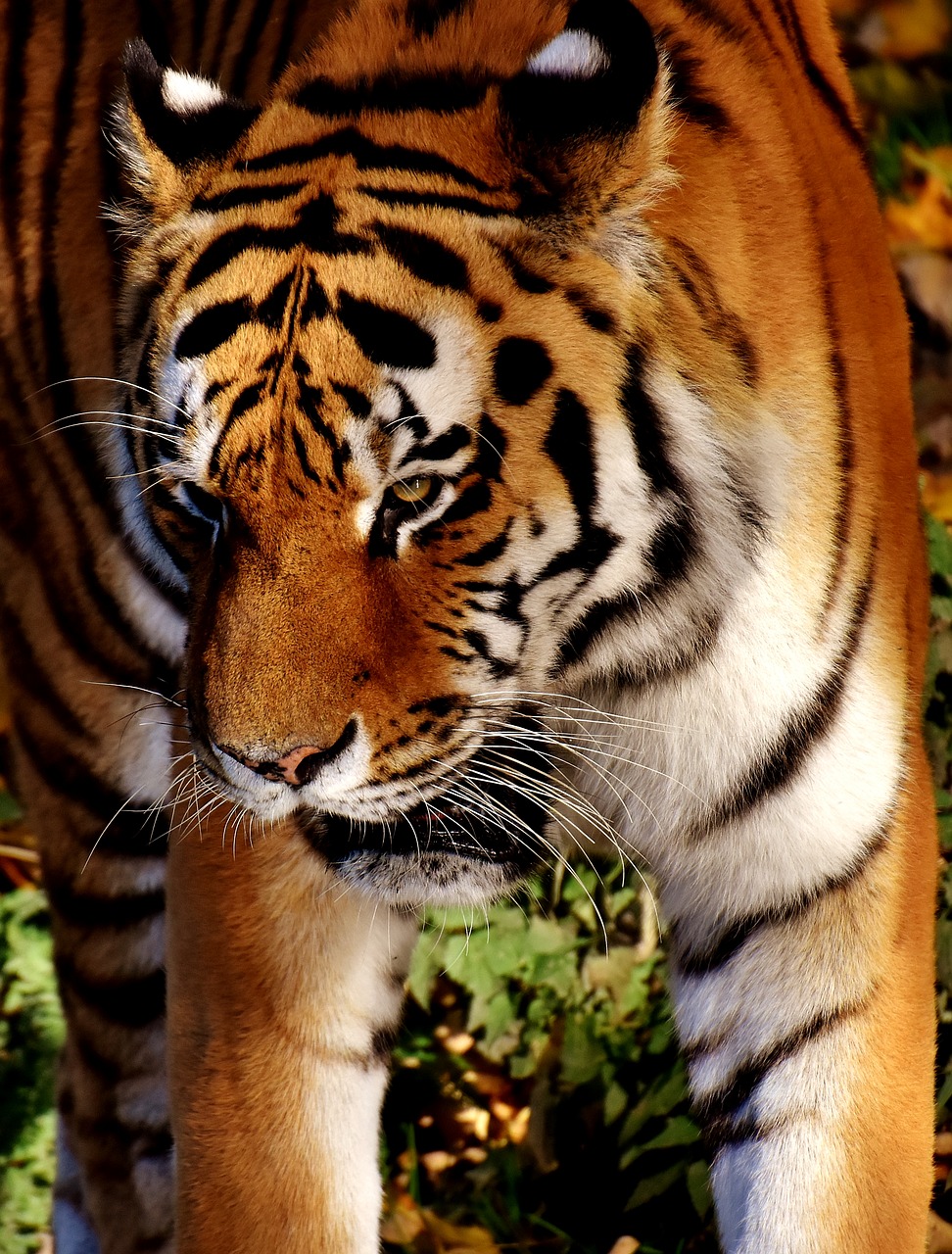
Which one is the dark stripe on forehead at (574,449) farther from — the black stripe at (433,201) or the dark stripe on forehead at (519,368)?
the black stripe at (433,201)

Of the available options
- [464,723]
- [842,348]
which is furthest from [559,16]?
[464,723]

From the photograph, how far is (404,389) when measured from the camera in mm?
1240

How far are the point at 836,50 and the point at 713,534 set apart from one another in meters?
0.61

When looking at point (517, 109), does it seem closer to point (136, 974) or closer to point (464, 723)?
point (464, 723)

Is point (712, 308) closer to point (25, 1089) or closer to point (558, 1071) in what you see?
point (558, 1071)

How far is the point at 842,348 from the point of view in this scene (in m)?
1.44

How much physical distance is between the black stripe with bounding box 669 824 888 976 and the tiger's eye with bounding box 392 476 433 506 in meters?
0.56

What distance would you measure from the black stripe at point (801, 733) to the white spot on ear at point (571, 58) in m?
0.53

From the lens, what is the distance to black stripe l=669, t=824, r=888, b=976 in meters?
1.51

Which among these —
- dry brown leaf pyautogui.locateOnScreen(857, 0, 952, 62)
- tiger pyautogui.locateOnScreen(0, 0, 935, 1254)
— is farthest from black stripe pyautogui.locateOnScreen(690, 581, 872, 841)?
dry brown leaf pyautogui.locateOnScreen(857, 0, 952, 62)

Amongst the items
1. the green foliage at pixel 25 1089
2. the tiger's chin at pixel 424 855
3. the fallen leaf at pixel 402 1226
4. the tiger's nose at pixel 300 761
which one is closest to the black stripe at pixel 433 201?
the tiger's nose at pixel 300 761

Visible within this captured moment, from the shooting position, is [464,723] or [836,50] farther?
[836,50]

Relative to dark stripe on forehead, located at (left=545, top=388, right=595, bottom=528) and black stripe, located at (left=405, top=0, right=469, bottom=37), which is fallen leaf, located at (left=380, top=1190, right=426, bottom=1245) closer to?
dark stripe on forehead, located at (left=545, top=388, right=595, bottom=528)

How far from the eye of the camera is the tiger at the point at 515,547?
4.14 feet
